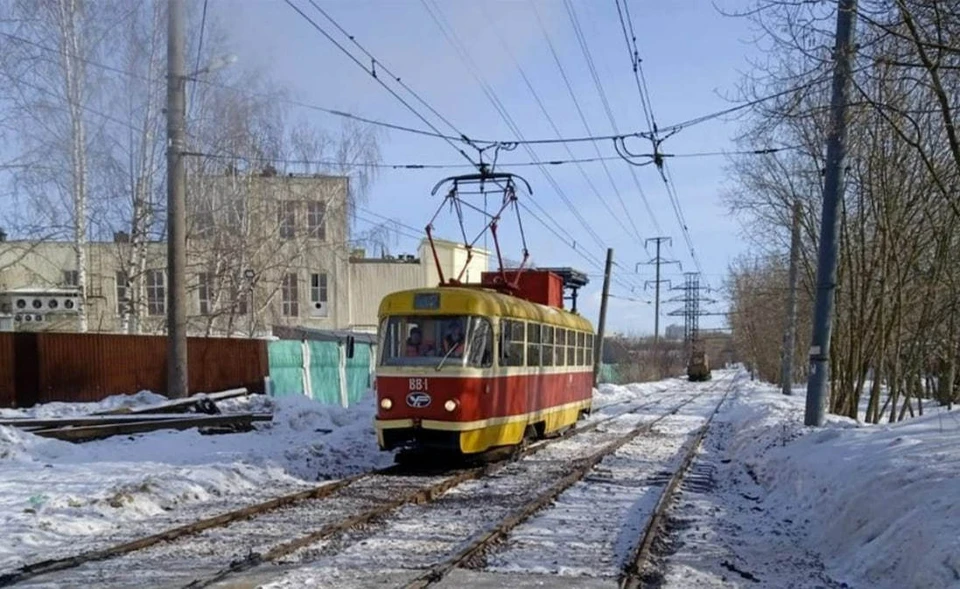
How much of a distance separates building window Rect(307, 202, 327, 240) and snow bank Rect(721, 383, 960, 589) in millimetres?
23916

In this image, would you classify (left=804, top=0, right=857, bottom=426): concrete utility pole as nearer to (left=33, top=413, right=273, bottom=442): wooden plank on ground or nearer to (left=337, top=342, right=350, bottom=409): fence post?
(left=33, top=413, right=273, bottom=442): wooden plank on ground

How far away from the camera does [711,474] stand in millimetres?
13086

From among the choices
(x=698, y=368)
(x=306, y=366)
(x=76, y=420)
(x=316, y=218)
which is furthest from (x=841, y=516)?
(x=698, y=368)

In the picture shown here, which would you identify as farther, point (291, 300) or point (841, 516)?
point (291, 300)

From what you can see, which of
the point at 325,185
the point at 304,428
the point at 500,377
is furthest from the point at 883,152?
the point at 325,185

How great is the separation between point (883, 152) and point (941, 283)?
374cm

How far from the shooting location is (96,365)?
1878 cm

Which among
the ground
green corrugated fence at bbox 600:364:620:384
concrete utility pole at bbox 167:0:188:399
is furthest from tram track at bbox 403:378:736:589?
green corrugated fence at bbox 600:364:620:384

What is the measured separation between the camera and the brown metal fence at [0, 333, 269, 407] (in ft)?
56.7

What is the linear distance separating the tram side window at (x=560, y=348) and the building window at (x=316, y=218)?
57.9 ft

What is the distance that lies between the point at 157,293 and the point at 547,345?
2502 centimetres

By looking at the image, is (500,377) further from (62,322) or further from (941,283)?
(62,322)

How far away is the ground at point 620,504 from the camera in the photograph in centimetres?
659

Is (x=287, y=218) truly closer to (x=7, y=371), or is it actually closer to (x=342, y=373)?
(x=342, y=373)
